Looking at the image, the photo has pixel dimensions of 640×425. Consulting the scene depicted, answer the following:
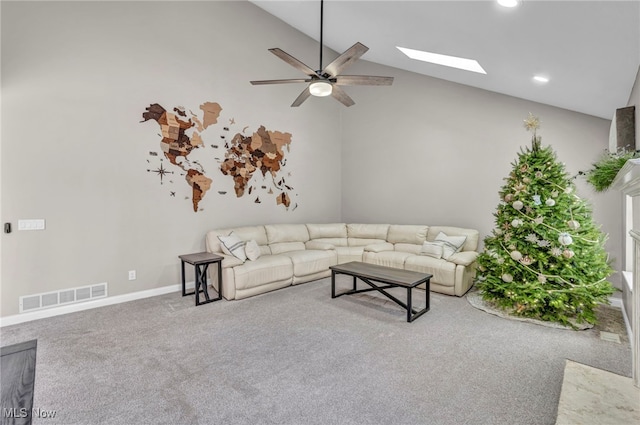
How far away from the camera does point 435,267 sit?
4.54 m

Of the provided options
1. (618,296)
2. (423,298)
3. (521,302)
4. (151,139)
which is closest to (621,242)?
(618,296)

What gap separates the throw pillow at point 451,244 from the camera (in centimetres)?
480

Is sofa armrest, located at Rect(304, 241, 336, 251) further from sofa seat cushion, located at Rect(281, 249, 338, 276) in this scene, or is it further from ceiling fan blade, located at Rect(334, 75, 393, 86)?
ceiling fan blade, located at Rect(334, 75, 393, 86)

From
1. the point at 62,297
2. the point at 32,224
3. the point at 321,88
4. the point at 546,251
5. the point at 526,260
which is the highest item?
the point at 321,88

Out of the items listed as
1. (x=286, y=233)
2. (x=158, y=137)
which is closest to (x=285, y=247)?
(x=286, y=233)

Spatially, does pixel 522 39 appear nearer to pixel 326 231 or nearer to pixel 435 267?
pixel 435 267

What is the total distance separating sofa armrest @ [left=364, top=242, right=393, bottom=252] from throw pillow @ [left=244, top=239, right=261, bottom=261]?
2.05 metres

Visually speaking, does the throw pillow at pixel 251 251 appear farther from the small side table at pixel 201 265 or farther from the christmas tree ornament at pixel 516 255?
the christmas tree ornament at pixel 516 255

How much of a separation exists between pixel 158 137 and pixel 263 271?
8.09ft

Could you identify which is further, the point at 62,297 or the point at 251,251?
the point at 251,251

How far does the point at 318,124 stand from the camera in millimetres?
6680

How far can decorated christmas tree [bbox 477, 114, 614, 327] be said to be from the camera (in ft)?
11.0

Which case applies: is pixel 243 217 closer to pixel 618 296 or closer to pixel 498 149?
pixel 498 149

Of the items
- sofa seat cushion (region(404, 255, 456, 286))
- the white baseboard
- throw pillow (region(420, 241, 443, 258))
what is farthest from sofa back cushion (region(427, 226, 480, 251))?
the white baseboard
